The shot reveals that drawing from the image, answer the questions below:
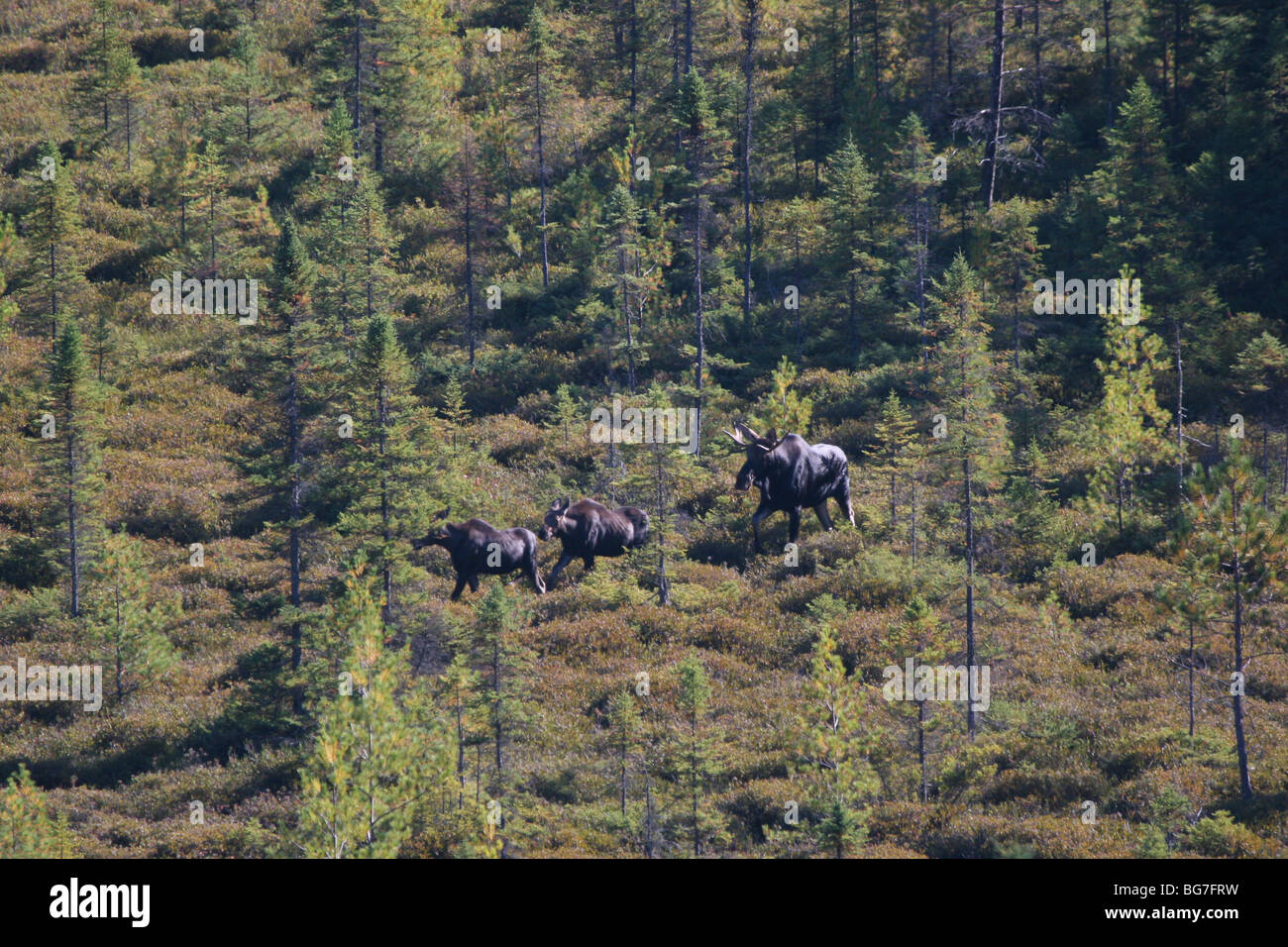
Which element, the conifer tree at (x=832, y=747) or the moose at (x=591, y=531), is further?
the moose at (x=591, y=531)

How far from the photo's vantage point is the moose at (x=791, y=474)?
28547 mm

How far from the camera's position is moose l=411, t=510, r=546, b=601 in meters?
26.3

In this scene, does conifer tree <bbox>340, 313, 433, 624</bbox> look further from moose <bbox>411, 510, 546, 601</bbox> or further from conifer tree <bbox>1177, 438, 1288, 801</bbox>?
conifer tree <bbox>1177, 438, 1288, 801</bbox>

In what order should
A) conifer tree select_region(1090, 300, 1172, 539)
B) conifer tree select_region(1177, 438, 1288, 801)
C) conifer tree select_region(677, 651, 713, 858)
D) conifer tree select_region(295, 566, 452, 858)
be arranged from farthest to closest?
conifer tree select_region(1090, 300, 1172, 539)
conifer tree select_region(1177, 438, 1288, 801)
conifer tree select_region(677, 651, 713, 858)
conifer tree select_region(295, 566, 452, 858)

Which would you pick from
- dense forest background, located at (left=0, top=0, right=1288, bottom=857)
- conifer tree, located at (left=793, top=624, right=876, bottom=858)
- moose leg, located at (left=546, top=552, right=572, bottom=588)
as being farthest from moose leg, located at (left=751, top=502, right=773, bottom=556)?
conifer tree, located at (left=793, top=624, right=876, bottom=858)

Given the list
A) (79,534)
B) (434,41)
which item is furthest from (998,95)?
(79,534)

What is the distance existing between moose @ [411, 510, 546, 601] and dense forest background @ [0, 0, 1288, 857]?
95cm

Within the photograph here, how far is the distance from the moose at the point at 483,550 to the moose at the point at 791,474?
16.5ft

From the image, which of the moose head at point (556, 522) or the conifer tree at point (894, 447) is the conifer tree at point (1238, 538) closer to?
the conifer tree at point (894, 447)

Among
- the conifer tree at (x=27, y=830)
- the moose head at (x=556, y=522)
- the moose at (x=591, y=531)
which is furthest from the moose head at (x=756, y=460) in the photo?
the conifer tree at (x=27, y=830)

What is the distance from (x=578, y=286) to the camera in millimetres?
43781

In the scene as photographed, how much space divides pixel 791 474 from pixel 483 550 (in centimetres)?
723

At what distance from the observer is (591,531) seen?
27641mm
